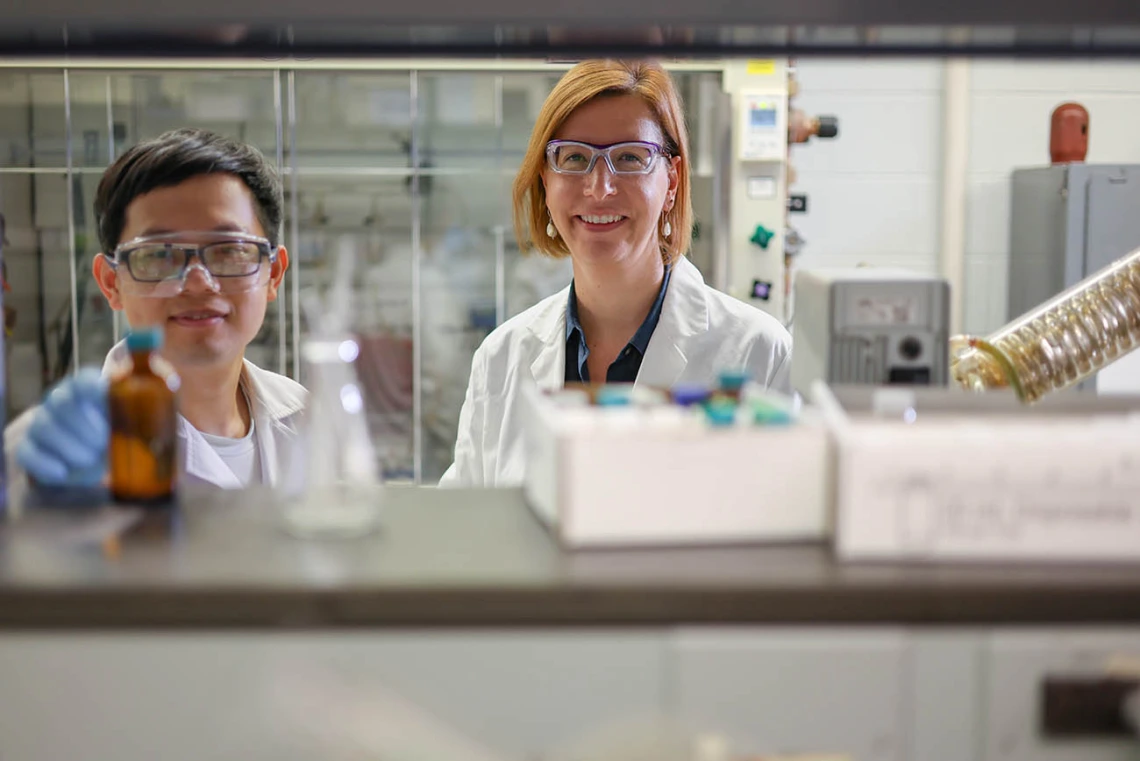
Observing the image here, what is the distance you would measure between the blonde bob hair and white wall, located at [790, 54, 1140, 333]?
2.38m

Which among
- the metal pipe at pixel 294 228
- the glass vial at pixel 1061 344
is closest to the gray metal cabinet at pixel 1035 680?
the glass vial at pixel 1061 344

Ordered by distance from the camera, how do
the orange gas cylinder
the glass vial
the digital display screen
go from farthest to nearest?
the orange gas cylinder, the digital display screen, the glass vial

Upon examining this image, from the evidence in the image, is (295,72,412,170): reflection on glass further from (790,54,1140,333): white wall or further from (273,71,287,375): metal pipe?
(790,54,1140,333): white wall

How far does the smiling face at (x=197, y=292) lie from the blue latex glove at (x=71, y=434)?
2.89ft

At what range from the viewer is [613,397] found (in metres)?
1.03

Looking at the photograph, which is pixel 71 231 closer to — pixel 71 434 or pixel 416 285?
pixel 416 285

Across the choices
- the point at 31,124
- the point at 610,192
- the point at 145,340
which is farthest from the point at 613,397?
the point at 31,124

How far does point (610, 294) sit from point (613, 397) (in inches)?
47.6

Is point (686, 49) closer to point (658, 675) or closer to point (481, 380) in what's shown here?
point (658, 675)

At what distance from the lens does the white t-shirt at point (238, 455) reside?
2.00m

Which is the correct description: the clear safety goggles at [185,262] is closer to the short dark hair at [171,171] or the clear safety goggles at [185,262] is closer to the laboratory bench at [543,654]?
the short dark hair at [171,171]

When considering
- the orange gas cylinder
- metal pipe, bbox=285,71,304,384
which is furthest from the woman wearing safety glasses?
the orange gas cylinder

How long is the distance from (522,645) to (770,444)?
27 cm

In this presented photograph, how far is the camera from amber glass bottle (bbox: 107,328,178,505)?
1021mm
